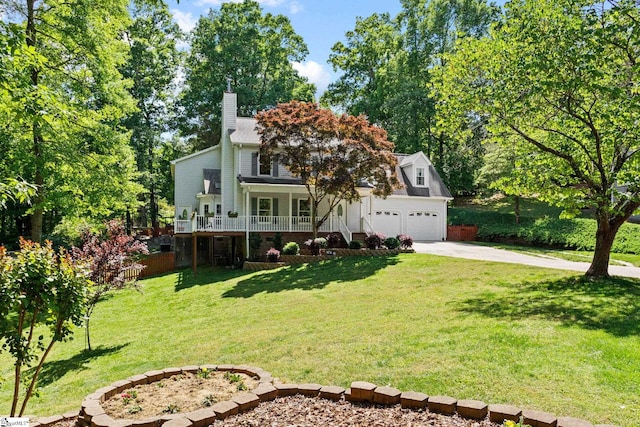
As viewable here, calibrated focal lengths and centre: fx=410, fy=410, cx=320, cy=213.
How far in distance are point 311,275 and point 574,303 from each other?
917cm

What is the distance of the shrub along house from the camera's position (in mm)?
21172

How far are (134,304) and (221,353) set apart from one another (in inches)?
330

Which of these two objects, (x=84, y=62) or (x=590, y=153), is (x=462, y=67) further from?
(x=84, y=62)

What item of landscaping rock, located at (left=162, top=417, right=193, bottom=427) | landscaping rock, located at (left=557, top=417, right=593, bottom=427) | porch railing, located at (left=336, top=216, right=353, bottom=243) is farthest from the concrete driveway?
landscaping rock, located at (left=162, top=417, right=193, bottom=427)

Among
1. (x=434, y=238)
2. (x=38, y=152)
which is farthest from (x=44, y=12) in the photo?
(x=434, y=238)

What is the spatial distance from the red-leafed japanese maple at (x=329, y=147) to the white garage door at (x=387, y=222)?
6658mm

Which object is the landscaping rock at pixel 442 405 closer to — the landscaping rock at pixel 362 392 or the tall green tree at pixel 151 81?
the landscaping rock at pixel 362 392

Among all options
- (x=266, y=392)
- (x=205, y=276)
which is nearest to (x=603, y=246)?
(x=266, y=392)

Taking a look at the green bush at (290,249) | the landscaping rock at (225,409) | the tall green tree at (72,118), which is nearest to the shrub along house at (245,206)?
the green bush at (290,249)

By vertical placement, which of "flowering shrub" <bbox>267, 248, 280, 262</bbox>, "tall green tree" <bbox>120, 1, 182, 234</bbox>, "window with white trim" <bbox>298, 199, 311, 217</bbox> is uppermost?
"tall green tree" <bbox>120, 1, 182, 234</bbox>

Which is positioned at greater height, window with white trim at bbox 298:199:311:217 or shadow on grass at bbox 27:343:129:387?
window with white trim at bbox 298:199:311:217

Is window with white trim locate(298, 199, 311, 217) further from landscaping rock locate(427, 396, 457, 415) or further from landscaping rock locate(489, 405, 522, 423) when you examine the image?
landscaping rock locate(489, 405, 522, 423)

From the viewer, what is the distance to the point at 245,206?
2227cm

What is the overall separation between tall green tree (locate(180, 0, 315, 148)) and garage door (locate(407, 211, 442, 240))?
18134mm
